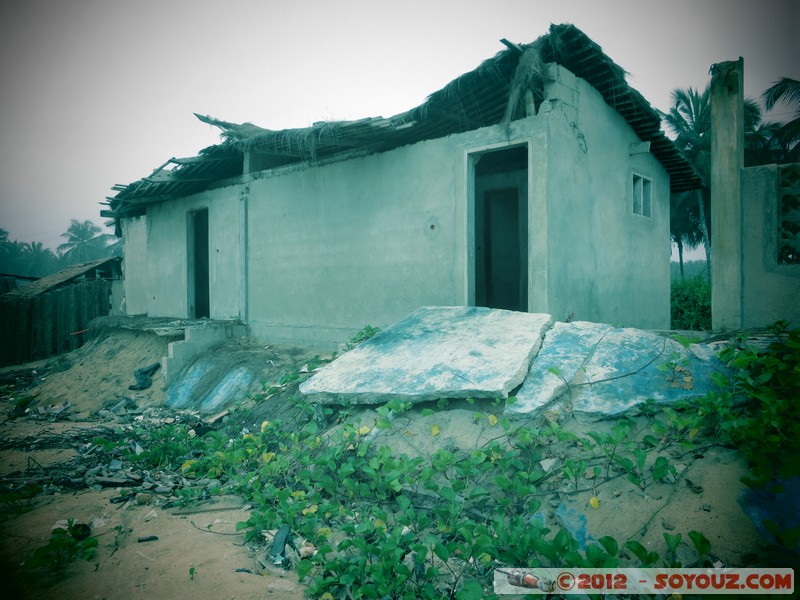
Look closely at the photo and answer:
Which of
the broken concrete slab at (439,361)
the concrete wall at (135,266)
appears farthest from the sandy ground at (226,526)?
the concrete wall at (135,266)

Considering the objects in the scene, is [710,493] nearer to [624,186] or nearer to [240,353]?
[624,186]

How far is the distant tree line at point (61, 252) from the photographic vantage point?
46097 mm

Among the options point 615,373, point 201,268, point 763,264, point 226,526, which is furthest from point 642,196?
point 201,268

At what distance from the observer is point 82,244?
4591 centimetres

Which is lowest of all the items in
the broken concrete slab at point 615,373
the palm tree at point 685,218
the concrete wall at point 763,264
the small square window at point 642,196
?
the broken concrete slab at point 615,373

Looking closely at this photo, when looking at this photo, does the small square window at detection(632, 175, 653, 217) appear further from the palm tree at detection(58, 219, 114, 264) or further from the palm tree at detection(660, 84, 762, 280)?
the palm tree at detection(58, 219, 114, 264)

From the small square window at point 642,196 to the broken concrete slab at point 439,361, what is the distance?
5213mm

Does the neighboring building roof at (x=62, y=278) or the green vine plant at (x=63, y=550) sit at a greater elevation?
the neighboring building roof at (x=62, y=278)

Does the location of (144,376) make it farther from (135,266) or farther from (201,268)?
(135,266)

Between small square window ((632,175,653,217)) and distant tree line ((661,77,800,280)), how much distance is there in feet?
38.6

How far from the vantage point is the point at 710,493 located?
260 centimetres

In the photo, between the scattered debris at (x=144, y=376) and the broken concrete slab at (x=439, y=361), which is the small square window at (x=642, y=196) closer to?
the broken concrete slab at (x=439, y=361)

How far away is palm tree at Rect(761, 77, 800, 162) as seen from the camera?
17.4 m

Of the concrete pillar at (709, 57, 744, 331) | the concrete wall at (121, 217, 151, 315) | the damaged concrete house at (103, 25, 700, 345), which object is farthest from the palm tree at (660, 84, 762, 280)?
the concrete wall at (121, 217, 151, 315)
